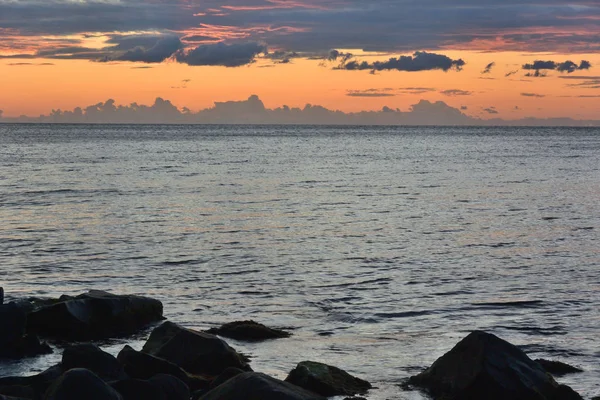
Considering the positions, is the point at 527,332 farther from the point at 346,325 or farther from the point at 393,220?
the point at 393,220

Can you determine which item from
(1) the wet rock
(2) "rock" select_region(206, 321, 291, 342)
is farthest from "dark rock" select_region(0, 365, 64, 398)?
(2) "rock" select_region(206, 321, 291, 342)

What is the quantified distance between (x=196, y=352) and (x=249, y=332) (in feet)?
8.36

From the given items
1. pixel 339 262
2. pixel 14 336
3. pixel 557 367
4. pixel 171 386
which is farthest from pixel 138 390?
pixel 339 262

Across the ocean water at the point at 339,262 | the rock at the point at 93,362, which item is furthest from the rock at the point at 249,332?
the rock at the point at 93,362

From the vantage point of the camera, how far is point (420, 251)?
27.3m

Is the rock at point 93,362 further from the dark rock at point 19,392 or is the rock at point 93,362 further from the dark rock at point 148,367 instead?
the dark rock at point 19,392

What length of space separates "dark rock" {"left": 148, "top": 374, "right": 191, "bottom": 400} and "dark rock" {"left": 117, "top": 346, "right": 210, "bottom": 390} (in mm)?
719

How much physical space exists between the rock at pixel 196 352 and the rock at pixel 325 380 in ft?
4.40

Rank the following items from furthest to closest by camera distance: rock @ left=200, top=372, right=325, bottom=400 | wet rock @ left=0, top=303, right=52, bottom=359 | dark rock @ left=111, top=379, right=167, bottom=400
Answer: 1. wet rock @ left=0, top=303, right=52, bottom=359
2. dark rock @ left=111, top=379, right=167, bottom=400
3. rock @ left=200, top=372, right=325, bottom=400

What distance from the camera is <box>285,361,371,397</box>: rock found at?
1266cm

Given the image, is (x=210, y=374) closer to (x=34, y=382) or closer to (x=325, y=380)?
(x=325, y=380)

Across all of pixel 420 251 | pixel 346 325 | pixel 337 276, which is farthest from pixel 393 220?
pixel 346 325

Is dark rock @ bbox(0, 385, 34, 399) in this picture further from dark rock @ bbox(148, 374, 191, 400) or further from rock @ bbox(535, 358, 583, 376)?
rock @ bbox(535, 358, 583, 376)

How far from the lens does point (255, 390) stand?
10.9 m
